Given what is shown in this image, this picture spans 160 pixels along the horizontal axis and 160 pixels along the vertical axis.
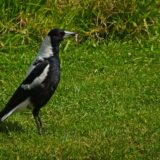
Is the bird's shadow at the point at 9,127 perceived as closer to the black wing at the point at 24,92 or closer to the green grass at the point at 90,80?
the green grass at the point at 90,80

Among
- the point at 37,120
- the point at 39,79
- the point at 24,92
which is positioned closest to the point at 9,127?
the point at 37,120

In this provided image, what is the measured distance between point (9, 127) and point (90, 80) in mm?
1569

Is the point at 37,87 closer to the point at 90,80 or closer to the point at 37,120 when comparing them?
the point at 37,120

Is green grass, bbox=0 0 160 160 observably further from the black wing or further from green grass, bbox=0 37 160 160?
the black wing

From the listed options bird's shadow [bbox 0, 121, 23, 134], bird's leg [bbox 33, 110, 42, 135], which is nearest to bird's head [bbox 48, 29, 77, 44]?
bird's leg [bbox 33, 110, 42, 135]

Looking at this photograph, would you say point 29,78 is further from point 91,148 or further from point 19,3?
point 19,3

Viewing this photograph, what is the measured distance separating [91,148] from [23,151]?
55 centimetres

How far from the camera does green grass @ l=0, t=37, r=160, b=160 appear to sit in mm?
5934

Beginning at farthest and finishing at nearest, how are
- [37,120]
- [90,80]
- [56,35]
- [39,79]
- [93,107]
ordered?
1. [90,80]
2. [93,107]
3. [56,35]
4. [37,120]
5. [39,79]

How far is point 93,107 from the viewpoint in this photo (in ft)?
23.2

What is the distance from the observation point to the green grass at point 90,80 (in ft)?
19.8

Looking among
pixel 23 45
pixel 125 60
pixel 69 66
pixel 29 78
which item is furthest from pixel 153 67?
pixel 29 78

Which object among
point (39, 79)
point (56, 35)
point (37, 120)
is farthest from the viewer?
point (56, 35)

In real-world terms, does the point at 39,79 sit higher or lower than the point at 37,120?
higher
